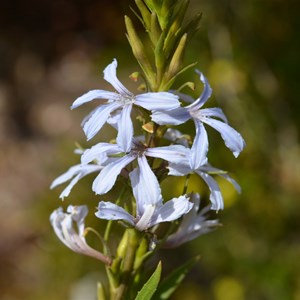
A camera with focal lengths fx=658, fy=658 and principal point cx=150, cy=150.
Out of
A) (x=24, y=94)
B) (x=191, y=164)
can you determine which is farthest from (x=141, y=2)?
(x=24, y=94)

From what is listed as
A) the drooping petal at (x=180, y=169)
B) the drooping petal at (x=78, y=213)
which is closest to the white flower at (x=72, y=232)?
the drooping petal at (x=78, y=213)

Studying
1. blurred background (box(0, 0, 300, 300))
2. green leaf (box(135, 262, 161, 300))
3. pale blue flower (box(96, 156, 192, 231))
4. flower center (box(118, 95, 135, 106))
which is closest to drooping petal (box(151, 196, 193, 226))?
pale blue flower (box(96, 156, 192, 231))

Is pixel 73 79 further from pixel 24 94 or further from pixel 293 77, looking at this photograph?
pixel 293 77

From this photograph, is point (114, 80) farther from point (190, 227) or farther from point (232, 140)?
point (190, 227)

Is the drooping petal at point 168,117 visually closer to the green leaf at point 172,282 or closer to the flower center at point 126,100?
the flower center at point 126,100

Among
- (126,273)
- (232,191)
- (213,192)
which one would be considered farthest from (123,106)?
(232,191)

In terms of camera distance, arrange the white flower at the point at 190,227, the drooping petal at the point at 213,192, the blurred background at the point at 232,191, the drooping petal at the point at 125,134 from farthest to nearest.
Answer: the blurred background at the point at 232,191, the white flower at the point at 190,227, the drooping petal at the point at 213,192, the drooping petal at the point at 125,134
